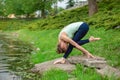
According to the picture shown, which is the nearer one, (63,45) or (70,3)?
(63,45)

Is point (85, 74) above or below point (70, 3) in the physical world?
above

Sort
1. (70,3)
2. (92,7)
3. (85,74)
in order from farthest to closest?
(70,3) < (92,7) < (85,74)

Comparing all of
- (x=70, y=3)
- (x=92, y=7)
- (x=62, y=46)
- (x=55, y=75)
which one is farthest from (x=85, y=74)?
(x=70, y=3)

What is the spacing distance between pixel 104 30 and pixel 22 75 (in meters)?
10.5

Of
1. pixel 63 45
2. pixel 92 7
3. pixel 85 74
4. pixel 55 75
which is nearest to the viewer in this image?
pixel 85 74

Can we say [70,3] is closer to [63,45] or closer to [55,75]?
[63,45]

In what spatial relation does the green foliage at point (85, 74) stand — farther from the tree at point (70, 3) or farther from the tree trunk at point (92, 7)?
the tree at point (70, 3)

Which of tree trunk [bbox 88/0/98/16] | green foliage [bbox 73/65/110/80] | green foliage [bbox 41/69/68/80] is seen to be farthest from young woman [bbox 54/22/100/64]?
tree trunk [bbox 88/0/98/16]

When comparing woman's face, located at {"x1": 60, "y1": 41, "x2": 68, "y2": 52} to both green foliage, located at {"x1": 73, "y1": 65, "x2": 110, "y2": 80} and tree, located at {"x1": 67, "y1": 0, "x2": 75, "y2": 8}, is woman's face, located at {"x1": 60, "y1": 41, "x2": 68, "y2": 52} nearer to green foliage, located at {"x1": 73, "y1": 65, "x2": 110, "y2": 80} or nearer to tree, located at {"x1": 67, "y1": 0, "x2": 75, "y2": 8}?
green foliage, located at {"x1": 73, "y1": 65, "x2": 110, "y2": 80}

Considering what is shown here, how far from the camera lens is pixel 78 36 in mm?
13383

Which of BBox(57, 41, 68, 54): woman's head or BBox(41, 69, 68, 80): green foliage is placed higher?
BBox(57, 41, 68, 54): woman's head

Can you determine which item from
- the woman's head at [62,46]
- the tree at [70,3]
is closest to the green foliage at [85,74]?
the woman's head at [62,46]

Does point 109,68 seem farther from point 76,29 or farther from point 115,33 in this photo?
point 115,33

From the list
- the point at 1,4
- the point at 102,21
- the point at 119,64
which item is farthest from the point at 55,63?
the point at 1,4
